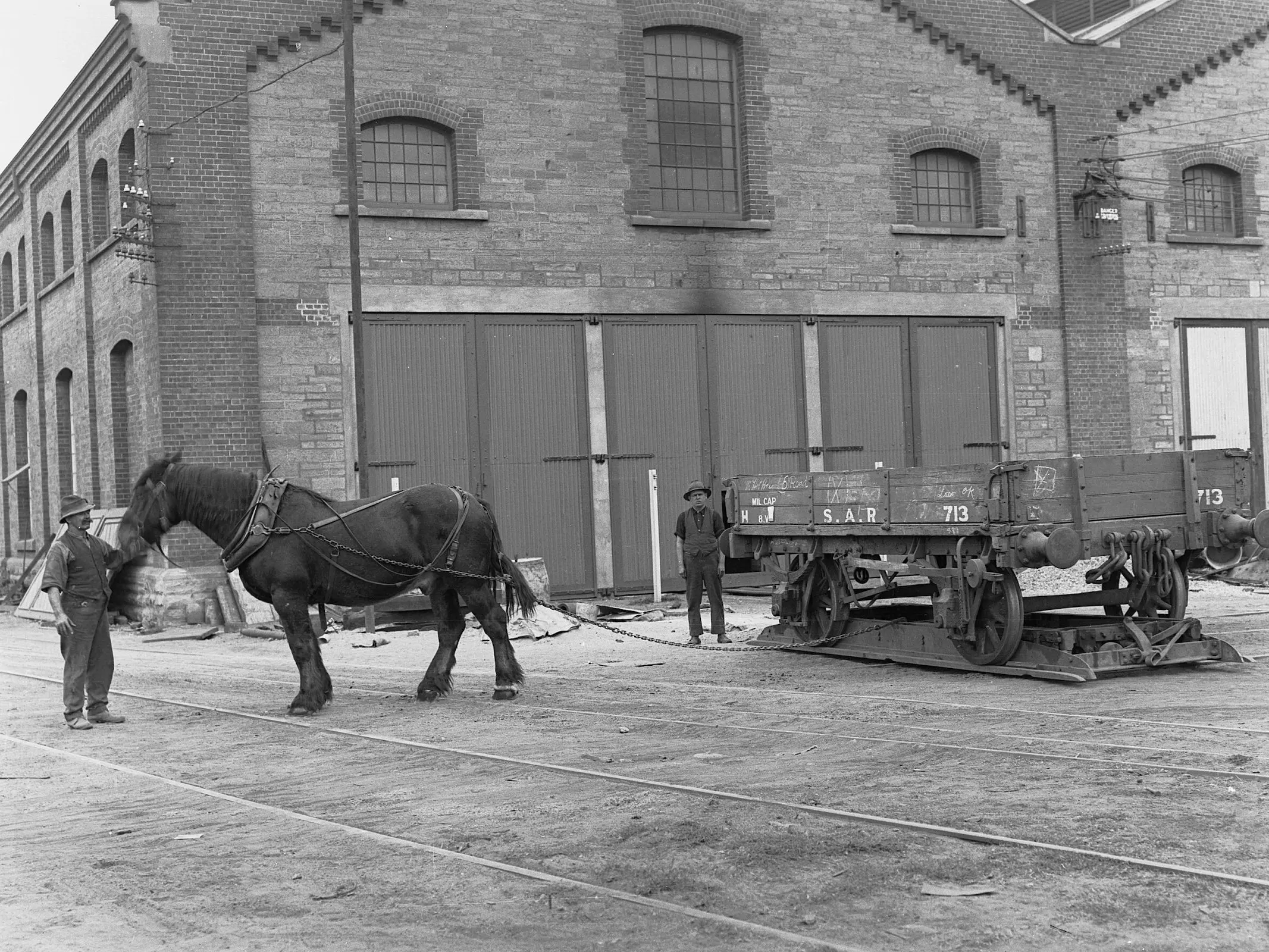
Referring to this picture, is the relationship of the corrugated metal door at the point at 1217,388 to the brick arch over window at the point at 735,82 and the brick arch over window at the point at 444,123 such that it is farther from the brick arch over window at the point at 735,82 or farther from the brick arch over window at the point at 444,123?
the brick arch over window at the point at 444,123

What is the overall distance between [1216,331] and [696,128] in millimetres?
9534

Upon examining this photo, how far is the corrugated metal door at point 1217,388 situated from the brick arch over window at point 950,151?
166 inches

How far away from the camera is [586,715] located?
10.9 m

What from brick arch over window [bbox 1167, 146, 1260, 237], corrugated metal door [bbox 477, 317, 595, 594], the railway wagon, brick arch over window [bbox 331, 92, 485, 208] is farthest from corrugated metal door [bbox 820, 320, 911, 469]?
the railway wagon

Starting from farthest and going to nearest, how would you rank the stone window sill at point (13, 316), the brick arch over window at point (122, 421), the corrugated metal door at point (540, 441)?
the stone window sill at point (13, 316)
the brick arch over window at point (122, 421)
the corrugated metal door at point (540, 441)

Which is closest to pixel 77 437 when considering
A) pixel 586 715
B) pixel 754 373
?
pixel 754 373

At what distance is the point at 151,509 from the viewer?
1175cm

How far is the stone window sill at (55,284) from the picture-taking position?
24078 millimetres

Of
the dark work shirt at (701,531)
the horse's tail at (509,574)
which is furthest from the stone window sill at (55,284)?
the horse's tail at (509,574)

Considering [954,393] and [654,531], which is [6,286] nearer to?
[654,531]

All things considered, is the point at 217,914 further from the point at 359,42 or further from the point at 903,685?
the point at 359,42

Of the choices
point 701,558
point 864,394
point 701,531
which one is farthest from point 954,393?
point 701,558

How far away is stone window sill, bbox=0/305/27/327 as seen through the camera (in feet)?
92.9

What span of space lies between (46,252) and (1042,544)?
20947mm
